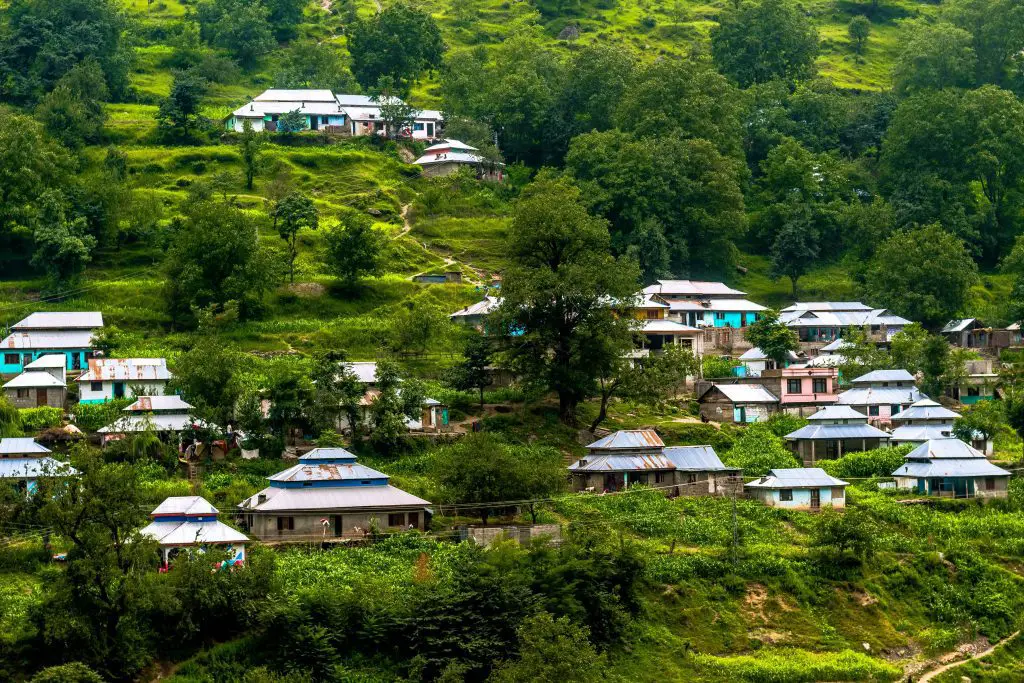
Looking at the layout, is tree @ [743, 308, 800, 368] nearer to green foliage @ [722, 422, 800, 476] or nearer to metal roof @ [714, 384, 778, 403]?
metal roof @ [714, 384, 778, 403]

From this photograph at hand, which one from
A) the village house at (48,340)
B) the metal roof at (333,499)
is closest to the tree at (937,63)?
the village house at (48,340)

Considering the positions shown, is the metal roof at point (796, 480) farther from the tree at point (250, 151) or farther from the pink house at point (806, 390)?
the tree at point (250, 151)

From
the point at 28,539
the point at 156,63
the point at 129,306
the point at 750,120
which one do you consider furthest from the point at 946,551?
the point at 156,63

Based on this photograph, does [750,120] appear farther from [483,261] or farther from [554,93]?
A: [483,261]

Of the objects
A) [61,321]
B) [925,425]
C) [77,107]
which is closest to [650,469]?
[925,425]

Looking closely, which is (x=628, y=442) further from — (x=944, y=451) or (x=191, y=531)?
(x=191, y=531)
